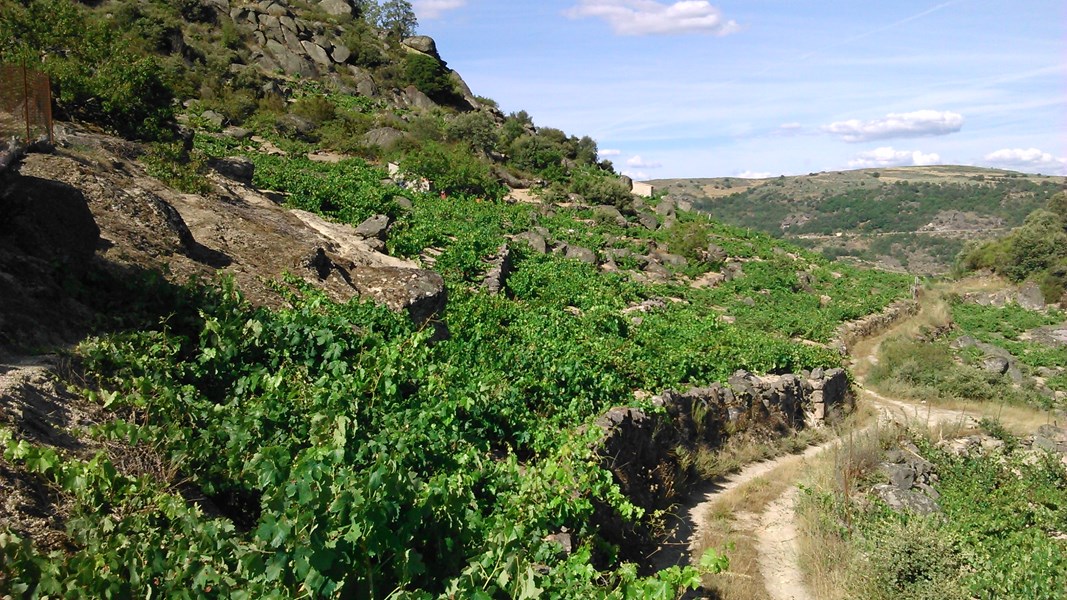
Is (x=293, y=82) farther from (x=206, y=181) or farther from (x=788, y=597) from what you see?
(x=788, y=597)

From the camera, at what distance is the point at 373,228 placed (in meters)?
14.0

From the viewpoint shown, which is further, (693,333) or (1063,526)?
(693,333)

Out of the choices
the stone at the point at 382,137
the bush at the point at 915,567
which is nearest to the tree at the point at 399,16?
the stone at the point at 382,137

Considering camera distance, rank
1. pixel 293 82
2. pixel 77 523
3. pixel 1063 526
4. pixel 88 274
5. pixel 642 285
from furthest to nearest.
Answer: pixel 293 82 → pixel 642 285 → pixel 1063 526 → pixel 88 274 → pixel 77 523

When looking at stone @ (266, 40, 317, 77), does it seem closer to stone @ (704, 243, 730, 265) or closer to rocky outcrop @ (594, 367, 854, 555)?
stone @ (704, 243, 730, 265)

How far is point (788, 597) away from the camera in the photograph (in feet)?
23.0

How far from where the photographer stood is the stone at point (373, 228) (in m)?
13.8

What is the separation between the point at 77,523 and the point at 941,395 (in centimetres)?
1767

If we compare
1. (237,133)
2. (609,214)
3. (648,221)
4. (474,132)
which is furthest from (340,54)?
(648,221)

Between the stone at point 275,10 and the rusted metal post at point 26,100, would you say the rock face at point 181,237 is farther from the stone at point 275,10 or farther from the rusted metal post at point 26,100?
the stone at point 275,10

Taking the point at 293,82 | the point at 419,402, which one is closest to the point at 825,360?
the point at 419,402

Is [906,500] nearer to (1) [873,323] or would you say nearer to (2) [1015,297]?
(1) [873,323]

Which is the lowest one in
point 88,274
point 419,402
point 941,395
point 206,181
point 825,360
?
point 941,395

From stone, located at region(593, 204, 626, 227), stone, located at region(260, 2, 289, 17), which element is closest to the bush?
stone, located at region(593, 204, 626, 227)
